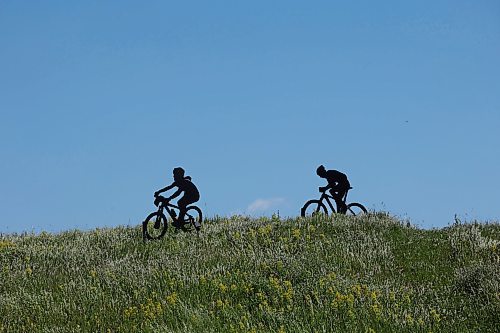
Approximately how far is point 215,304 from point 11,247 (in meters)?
8.48

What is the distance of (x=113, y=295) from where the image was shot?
12.3m

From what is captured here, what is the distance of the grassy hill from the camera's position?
10.5 metres

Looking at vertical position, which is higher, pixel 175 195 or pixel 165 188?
pixel 165 188

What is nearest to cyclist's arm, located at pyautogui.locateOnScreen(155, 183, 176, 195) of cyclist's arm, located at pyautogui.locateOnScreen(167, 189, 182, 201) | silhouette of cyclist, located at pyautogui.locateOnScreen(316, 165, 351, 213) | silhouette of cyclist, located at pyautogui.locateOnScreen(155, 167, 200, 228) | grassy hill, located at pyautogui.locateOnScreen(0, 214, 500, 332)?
silhouette of cyclist, located at pyautogui.locateOnScreen(155, 167, 200, 228)

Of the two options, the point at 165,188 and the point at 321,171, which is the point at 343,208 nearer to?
the point at 321,171

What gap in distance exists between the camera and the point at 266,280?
38.9 feet

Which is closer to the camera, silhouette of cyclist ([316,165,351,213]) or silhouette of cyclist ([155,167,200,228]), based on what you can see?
silhouette of cyclist ([155,167,200,228])

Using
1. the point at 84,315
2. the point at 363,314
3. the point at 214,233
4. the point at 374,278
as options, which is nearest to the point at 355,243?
the point at 374,278

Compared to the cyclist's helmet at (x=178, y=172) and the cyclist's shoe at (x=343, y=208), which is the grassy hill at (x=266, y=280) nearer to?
the cyclist's helmet at (x=178, y=172)

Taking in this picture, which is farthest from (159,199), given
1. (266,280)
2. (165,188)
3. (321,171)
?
(266,280)

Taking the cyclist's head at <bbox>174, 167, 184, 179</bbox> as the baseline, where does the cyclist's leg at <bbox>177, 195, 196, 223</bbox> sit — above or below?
below

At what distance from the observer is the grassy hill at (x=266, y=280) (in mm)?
10539

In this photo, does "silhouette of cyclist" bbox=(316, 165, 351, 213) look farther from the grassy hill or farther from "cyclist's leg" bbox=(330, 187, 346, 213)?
the grassy hill

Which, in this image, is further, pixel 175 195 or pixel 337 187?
pixel 337 187
